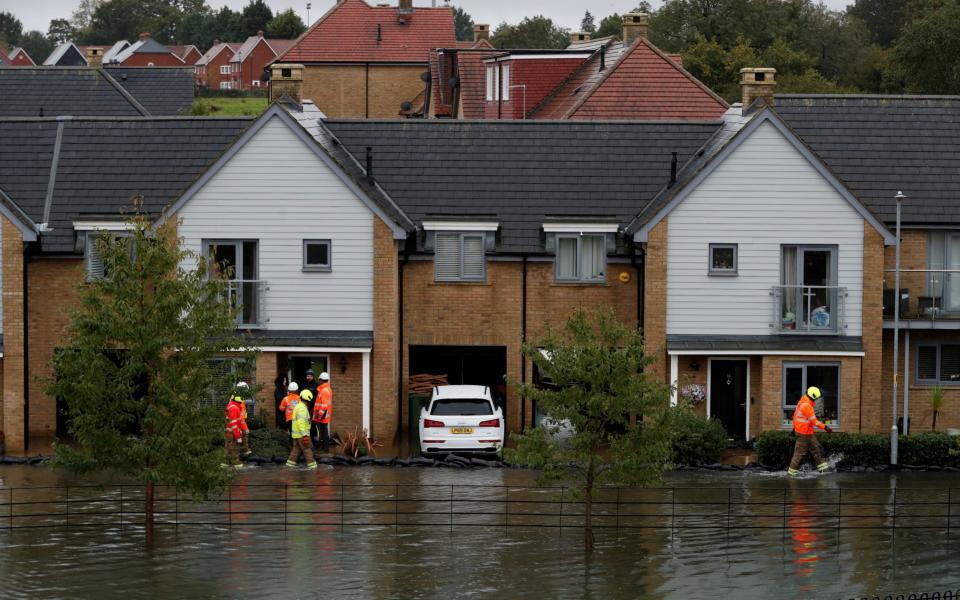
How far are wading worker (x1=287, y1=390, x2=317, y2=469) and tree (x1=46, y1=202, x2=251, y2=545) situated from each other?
6.04m

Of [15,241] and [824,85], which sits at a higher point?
[824,85]

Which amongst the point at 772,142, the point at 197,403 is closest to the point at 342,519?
the point at 197,403

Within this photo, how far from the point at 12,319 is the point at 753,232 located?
15702mm

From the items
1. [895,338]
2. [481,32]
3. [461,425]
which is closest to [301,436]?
[461,425]

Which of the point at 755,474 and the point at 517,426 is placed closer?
the point at 755,474

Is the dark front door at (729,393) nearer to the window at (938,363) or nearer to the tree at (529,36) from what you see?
the window at (938,363)

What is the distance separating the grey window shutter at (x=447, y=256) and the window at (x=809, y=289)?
7065 millimetres

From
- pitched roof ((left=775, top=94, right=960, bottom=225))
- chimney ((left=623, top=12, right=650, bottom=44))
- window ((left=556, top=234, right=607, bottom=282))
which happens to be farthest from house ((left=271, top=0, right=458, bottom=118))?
window ((left=556, top=234, right=607, bottom=282))

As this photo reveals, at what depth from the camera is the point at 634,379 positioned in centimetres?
2448

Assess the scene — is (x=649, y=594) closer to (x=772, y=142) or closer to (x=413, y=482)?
(x=413, y=482)

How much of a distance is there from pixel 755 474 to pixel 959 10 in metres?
47.1

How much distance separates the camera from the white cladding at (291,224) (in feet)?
113

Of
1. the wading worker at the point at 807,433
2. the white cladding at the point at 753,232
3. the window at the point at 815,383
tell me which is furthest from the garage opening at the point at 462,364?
the wading worker at the point at 807,433

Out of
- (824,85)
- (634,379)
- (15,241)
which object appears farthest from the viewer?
(824,85)
